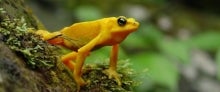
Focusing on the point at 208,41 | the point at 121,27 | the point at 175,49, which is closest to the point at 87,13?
the point at 175,49

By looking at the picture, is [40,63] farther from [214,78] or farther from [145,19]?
[214,78]

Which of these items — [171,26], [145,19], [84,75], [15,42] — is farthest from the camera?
[171,26]

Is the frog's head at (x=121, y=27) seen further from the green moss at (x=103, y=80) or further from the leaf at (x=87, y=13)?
the leaf at (x=87, y=13)

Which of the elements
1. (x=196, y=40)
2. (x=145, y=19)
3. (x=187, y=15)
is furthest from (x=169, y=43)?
(x=187, y=15)

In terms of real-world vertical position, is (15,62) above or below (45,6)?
below

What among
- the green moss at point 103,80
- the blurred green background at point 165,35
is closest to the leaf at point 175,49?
the blurred green background at point 165,35

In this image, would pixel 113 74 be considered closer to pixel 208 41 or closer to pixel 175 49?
pixel 175 49
